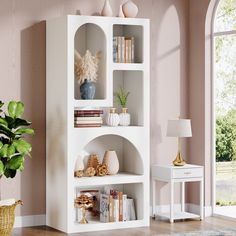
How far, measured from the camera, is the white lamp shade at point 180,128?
7113mm

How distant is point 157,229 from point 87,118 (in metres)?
1.30

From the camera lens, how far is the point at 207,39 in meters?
7.45

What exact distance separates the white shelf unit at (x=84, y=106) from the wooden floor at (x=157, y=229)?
118 millimetres

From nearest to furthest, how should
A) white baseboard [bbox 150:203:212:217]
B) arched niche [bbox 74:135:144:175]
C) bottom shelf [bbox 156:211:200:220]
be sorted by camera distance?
1. arched niche [bbox 74:135:144:175]
2. bottom shelf [bbox 156:211:200:220]
3. white baseboard [bbox 150:203:212:217]

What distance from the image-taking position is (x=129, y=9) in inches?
270

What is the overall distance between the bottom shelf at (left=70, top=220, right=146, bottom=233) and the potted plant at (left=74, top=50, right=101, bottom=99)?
1246 millimetres

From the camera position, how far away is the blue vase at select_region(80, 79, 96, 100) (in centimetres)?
660

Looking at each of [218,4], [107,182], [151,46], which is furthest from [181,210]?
[218,4]

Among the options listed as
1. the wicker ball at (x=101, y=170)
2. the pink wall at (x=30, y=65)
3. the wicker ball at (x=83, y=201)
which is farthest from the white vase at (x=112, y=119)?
the wicker ball at (x=83, y=201)

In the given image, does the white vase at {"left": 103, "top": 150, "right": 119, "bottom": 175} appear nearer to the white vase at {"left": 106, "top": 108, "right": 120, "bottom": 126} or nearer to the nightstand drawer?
the white vase at {"left": 106, "top": 108, "right": 120, "bottom": 126}

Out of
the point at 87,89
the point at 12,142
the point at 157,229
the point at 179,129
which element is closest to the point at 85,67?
the point at 87,89

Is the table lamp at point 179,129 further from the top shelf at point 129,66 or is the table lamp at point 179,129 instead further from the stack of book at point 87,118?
the stack of book at point 87,118

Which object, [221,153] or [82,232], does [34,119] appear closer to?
[82,232]

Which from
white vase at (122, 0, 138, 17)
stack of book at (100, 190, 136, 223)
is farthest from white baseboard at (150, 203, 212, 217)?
white vase at (122, 0, 138, 17)
